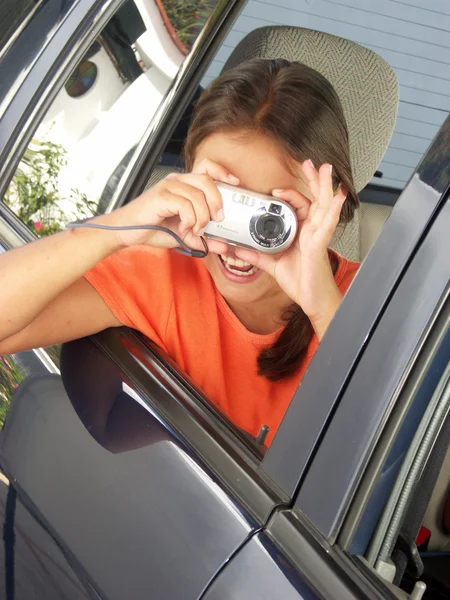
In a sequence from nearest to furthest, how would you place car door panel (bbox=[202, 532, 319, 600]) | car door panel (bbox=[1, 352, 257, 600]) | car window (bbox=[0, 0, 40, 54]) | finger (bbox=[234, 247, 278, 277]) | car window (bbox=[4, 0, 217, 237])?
car door panel (bbox=[202, 532, 319, 600]) → car door panel (bbox=[1, 352, 257, 600]) → finger (bbox=[234, 247, 278, 277]) → car window (bbox=[4, 0, 217, 237]) → car window (bbox=[0, 0, 40, 54])

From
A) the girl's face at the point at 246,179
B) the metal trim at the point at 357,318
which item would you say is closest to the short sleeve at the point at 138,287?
the girl's face at the point at 246,179

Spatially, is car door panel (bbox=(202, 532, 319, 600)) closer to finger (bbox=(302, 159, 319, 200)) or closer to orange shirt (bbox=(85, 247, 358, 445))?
orange shirt (bbox=(85, 247, 358, 445))

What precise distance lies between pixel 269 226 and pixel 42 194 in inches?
30.7

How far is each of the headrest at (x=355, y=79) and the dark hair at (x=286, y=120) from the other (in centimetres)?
10

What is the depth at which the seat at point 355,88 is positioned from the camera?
1658 millimetres

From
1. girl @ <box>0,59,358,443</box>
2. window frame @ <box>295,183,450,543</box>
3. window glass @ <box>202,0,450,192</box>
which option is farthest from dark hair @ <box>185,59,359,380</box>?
window frame @ <box>295,183,450,543</box>

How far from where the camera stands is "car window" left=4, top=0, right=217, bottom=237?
1.74 m

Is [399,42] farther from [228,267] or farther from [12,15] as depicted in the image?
[12,15]

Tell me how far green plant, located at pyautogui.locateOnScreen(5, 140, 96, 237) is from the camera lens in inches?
22.0

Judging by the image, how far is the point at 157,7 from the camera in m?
1.77

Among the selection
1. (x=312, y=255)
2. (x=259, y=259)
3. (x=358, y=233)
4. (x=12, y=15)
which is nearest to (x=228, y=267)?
(x=259, y=259)

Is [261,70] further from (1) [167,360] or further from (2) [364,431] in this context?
(2) [364,431]

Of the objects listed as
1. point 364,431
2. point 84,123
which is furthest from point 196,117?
point 364,431

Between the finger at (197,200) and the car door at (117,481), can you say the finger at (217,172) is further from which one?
the car door at (117,481)
